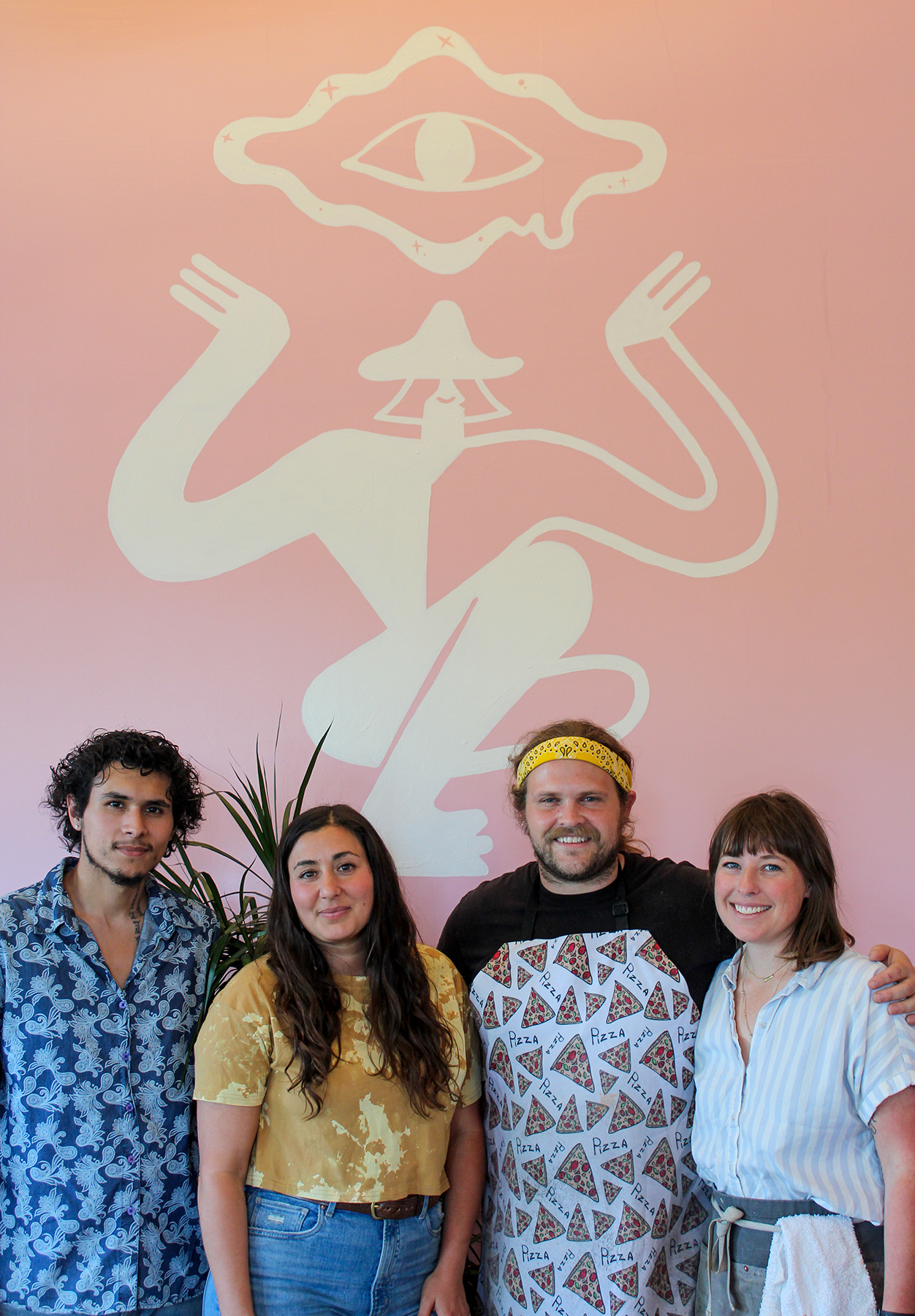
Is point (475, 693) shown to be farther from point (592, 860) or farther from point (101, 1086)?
point (101, 1086)

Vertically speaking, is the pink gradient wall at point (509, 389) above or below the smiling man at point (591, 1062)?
above

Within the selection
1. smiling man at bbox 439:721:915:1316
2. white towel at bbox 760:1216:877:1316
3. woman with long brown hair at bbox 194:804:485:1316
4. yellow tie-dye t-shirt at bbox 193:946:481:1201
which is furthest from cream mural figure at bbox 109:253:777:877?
white towel at bbox 760:1216:877:1316

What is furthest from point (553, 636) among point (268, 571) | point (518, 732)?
point (268, 571)

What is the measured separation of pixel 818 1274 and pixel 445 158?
3.24 metres

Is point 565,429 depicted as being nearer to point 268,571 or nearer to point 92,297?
point 268,571

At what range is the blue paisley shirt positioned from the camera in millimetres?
1866

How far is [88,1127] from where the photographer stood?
1895 millimetres

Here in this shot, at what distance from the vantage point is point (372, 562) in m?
3.23

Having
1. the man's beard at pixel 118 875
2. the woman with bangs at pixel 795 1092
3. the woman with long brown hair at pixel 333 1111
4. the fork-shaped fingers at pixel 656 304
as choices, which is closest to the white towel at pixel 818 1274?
the woman with bangs at pixel 795 1092

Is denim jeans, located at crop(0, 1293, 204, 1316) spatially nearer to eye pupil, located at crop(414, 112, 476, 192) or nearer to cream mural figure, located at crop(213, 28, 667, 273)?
cream mural figure, located at crop(213, 28, 667, 273)

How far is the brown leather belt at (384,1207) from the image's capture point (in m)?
1.80

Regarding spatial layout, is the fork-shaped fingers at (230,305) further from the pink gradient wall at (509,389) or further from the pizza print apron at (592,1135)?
the pizza print apron at (592,1135)

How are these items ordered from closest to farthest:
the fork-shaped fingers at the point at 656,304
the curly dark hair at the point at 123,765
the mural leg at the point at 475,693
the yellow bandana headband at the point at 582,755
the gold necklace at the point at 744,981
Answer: the gold necklace at the point at 744,981
the curly dark hair at the point at 123,765
the yellow bandana headband at the point at 582,755
the mural leg at the point at 475,693
the fork-shaped fingers at the point at 656,304

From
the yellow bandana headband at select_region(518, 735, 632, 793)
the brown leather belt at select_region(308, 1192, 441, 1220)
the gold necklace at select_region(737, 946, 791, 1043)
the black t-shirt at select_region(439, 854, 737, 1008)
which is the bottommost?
the brown leather belt at select_region(308, 1192, 441, 1220)
